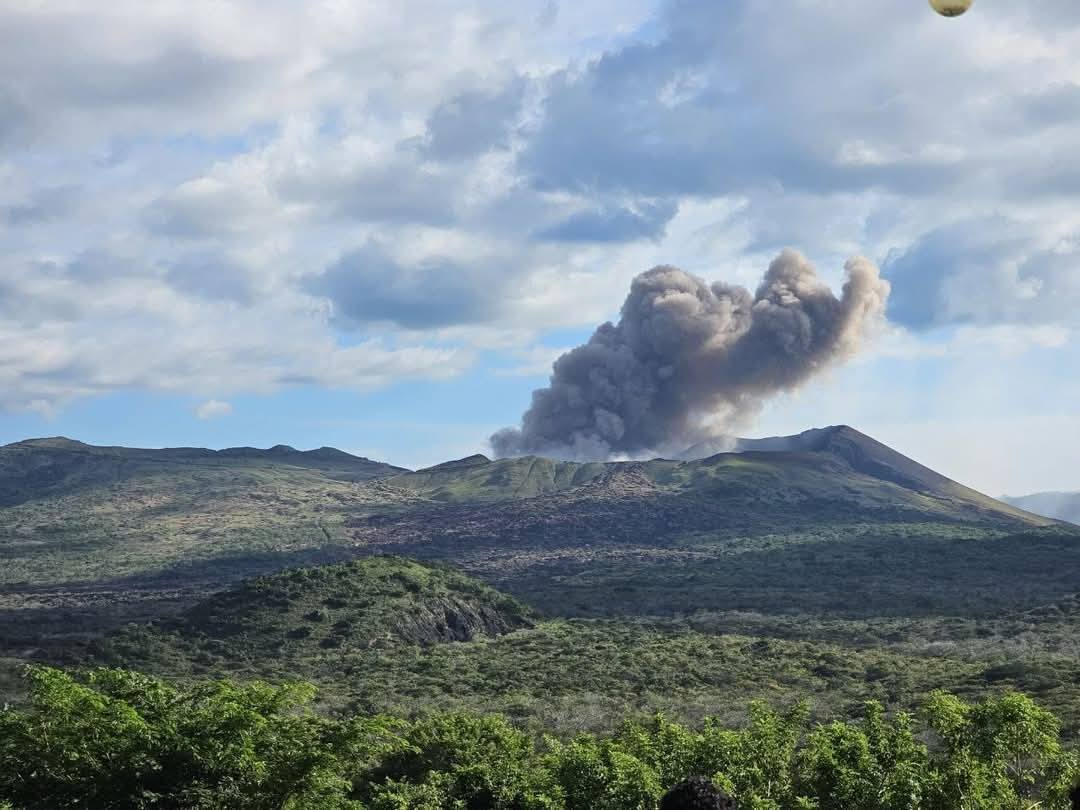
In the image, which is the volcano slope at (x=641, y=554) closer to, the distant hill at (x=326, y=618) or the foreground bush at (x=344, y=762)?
the distant hill at (x=326, y=618)

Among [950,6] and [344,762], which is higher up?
[950,6]

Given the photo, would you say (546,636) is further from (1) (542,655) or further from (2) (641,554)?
(2) (641,554)

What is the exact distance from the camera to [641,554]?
128m

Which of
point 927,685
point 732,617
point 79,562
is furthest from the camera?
point 79,562

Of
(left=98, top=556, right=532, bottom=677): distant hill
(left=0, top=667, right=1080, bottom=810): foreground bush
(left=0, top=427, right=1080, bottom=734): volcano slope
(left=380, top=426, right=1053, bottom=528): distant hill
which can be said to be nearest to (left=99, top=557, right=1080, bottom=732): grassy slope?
(left=98, top=556, right=532, bottom=677): distant hill

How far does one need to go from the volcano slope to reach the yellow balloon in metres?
35.2

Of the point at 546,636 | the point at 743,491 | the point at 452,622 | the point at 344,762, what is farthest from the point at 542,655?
the point at 743,491

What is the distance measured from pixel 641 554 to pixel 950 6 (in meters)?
119

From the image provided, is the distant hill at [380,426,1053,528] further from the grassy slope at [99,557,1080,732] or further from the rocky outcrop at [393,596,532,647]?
the grassy slope at [99,557,1080,732]

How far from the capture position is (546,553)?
13262cm

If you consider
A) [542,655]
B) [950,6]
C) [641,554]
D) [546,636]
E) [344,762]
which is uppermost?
[950,6]

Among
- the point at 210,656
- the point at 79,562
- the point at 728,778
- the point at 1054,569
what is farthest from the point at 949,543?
the point at 728,778

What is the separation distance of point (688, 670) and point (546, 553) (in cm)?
7632

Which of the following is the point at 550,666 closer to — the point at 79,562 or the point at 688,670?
the point at 688,670
